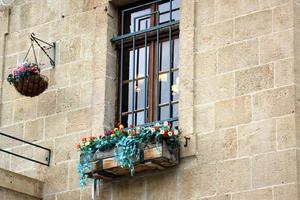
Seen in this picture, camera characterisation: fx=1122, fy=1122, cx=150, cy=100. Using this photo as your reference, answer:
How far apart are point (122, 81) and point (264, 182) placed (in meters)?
3.57

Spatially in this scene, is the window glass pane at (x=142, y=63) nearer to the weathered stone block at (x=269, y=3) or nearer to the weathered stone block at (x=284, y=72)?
the weathered stone block at (x=269, y=3)

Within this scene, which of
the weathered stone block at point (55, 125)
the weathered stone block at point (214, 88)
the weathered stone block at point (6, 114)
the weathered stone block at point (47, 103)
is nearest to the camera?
the weathered stone block at point (214, 88)

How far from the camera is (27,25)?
62.6 feet

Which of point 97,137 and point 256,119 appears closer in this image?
point 256,119

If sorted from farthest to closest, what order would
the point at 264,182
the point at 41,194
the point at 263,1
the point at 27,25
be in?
the point at 27,25 → the point at 41,194 → the point at 263,1 → the point at 264,182

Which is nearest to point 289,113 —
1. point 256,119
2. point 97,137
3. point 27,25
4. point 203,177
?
point 256,119

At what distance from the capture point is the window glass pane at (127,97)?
17.7m

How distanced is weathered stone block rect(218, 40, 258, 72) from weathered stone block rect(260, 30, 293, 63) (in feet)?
0.44

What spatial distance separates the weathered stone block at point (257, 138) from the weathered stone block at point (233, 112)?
0.14 m

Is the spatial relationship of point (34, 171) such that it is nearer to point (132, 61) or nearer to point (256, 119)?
point (132, 61)

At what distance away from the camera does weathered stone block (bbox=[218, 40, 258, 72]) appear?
16047 millimetres

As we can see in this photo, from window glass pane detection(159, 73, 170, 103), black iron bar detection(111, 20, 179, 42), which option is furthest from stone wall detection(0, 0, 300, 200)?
window glass pane detection(159, 73, 170, 103)

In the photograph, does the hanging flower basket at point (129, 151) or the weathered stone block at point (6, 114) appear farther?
the weathered stone block at point (6, 114)

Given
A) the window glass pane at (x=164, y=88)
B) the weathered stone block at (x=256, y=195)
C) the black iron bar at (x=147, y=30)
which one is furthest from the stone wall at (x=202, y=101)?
the window glass pane at (x=164, y=88)
